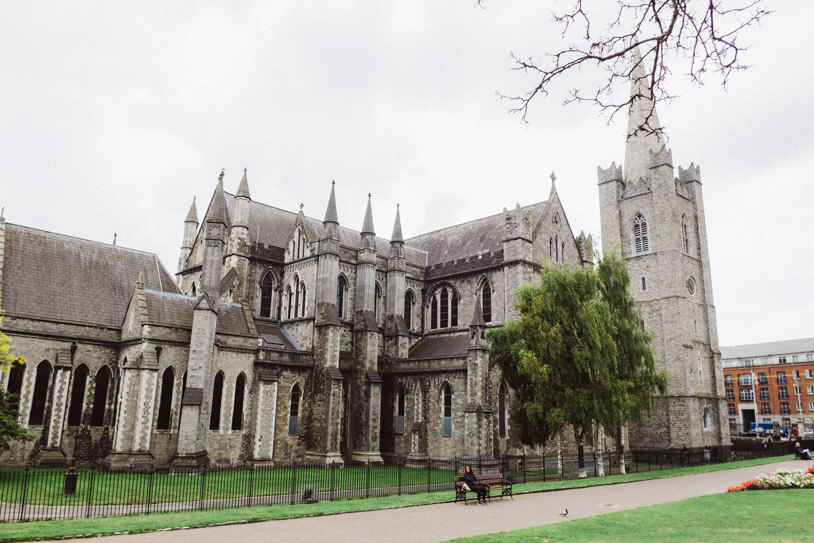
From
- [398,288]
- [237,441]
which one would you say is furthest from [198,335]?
[398,288]

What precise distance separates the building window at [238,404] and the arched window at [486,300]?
52.1ft

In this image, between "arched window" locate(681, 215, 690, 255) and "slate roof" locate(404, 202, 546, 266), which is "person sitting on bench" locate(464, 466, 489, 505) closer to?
"slate roof" locate(404, 202, 546, 266)

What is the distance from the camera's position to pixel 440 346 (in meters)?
37.0

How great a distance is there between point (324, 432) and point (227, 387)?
5859 mm

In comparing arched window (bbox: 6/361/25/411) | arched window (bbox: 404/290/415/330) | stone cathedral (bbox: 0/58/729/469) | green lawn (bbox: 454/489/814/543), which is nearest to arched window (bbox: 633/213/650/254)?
stone cathedral (bbox: 0/58/729/469)

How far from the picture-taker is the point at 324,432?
103 ft

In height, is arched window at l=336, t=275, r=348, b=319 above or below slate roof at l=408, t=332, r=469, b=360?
above

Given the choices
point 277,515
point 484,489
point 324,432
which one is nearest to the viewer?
point 277,515

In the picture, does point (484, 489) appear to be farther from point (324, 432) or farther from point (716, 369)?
point (716, 369)

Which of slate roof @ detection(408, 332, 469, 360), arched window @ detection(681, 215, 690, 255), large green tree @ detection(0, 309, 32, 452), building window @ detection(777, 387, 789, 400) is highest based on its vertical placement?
arched window @ detection(681, 215, 690, 255)

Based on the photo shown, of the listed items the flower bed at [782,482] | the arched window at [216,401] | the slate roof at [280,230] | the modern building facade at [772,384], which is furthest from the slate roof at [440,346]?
the modern building facade at [772,384]

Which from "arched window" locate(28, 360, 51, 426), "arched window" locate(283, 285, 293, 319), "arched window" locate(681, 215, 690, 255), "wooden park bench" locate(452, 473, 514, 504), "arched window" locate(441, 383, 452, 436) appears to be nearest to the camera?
"wooden park bench" locate(452, 473, 514, 504)

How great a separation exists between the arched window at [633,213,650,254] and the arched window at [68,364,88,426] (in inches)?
1641

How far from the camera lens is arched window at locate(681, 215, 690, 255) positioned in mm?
48062
